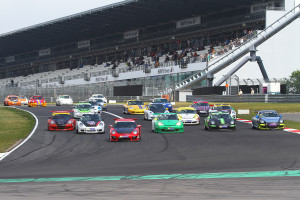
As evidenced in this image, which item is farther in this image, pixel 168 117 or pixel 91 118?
pixel 168 117

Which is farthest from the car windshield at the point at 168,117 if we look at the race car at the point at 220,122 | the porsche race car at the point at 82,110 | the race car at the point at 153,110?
the porsche race car at the point at 82,110

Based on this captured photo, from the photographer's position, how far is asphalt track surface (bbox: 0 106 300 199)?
1115cm

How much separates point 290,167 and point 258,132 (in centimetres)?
1356

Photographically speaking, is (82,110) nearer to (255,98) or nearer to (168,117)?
(168,117)

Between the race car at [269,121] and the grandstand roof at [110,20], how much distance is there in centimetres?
3696

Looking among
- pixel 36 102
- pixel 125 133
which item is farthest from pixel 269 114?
pixel 36 102

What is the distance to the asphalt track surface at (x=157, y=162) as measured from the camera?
36.6 feet

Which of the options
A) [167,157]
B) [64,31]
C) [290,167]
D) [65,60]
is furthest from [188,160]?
[65,60]

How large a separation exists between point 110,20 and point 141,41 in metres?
5.89

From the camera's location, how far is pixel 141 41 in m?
82.2

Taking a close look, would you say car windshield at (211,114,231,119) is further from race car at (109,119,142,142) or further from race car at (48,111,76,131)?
race car at (48,111,76,131)

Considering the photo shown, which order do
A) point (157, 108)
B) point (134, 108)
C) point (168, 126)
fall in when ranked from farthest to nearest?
point (134, 108) → point (157, 108) → point (168, 126)

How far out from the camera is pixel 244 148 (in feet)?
68.8

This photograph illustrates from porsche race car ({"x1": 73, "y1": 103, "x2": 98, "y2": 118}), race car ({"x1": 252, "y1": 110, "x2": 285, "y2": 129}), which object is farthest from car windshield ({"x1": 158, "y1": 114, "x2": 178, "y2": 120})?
porsche race car ({"x1": 73, "y1": 103, "x2": 98, "y2": 118})
